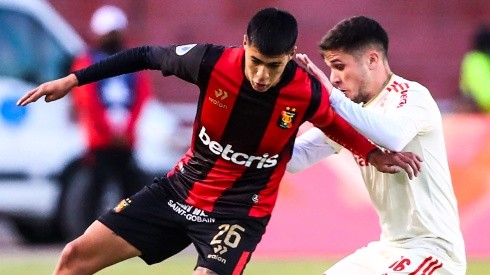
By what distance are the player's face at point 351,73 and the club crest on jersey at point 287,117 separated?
43 cm

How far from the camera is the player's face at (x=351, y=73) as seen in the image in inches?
279

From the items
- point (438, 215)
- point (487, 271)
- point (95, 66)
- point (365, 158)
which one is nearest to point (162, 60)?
point (95, 66)

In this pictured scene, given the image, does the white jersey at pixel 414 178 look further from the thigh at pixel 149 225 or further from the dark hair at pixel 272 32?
the thigh at pixel 149 225

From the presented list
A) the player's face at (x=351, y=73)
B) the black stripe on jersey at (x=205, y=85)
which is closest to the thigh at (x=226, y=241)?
the black stripe on jersey at (x=205, y=85)

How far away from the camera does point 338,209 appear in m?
12.4

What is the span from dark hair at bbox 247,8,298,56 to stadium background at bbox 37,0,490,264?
576cm

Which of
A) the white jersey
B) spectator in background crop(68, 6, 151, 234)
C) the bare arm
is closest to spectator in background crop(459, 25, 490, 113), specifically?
spectator in background crop(68, 6, 151, 234)

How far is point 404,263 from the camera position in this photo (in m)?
6.80

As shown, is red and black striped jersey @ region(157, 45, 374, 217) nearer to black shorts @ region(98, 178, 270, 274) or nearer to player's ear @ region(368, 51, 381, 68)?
black shorts @ region(98, 178, 270, 274)

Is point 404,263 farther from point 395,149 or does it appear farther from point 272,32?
point 272,32

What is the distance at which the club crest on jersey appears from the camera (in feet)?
22.4

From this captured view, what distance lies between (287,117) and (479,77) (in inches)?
345

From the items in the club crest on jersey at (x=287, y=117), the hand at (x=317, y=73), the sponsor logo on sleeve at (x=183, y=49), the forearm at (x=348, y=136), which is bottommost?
the forearm at (x=348, y=136)

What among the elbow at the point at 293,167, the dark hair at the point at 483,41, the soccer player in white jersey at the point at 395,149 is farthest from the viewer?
the dark hair at the point at 483,41
